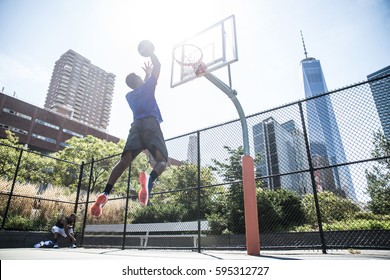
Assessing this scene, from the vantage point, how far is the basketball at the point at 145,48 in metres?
3.18

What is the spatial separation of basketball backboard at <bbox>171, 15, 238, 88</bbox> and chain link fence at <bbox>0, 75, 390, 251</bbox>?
141 centimetres

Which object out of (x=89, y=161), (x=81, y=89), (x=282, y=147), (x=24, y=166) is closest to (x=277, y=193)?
(x=282, y=147)

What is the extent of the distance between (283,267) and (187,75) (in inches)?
191

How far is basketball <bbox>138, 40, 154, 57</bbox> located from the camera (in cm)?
318

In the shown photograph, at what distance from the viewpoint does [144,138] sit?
2996 millimetres

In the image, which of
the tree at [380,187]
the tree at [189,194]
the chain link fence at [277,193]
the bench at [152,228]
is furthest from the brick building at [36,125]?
the tree at [380,187]

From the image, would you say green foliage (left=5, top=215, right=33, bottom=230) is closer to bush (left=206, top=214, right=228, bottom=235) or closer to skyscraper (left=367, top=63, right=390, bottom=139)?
bush (left=206, top=214, right=228, bottom=235)

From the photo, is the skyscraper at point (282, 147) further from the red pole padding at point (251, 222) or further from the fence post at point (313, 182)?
the red pole padding at point (251, 222)

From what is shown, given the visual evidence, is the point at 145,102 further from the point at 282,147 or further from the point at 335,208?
the point at 335,208

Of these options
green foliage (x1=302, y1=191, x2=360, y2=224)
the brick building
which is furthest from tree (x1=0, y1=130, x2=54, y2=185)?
green foliage (x1=302, y1=191, x2=360, y2=224)

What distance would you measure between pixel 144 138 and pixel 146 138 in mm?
33

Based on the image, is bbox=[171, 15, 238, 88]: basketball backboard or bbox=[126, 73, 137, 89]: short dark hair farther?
bbox=[171, 15, 238, 88]: basketball backboard

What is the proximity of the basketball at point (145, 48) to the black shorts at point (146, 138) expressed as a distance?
2.86 feet

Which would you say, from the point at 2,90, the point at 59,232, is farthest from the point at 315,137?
the point at 2,90
